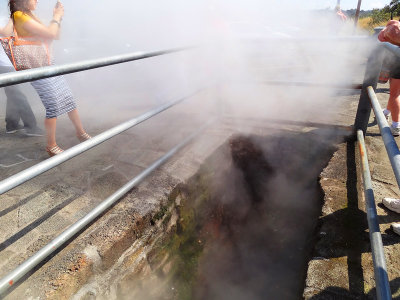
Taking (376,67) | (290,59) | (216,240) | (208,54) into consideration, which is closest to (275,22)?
(290,59)

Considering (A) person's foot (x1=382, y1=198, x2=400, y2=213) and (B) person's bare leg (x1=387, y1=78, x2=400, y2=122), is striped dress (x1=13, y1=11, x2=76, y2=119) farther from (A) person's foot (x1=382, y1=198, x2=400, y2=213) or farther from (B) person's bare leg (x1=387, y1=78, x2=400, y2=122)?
(B) person's bare leg (x1=387, y1=78, x2=400, y2=122)

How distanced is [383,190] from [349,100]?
91.6 inches

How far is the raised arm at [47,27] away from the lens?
7.02ft

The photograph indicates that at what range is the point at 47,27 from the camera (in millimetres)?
2227

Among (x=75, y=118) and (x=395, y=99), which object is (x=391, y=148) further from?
(x=75, y=118)

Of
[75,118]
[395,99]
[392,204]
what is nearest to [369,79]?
[395,99]

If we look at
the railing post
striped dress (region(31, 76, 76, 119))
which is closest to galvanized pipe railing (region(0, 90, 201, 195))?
striped dress (region(31, 76, 76, 119))

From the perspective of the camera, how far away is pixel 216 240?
2715 millimetres

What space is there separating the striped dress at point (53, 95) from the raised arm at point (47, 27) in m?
0.36

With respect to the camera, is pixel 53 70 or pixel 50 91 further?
pixel 50 91

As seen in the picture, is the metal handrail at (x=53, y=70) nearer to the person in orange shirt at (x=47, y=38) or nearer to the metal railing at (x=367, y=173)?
the person in orange shirt at (x=47, y=38)

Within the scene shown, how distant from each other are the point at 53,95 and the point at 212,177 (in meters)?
1.66

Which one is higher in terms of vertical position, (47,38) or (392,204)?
(47,38)

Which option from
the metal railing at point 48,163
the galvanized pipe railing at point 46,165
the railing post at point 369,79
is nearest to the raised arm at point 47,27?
the metal railing at point 48,163
